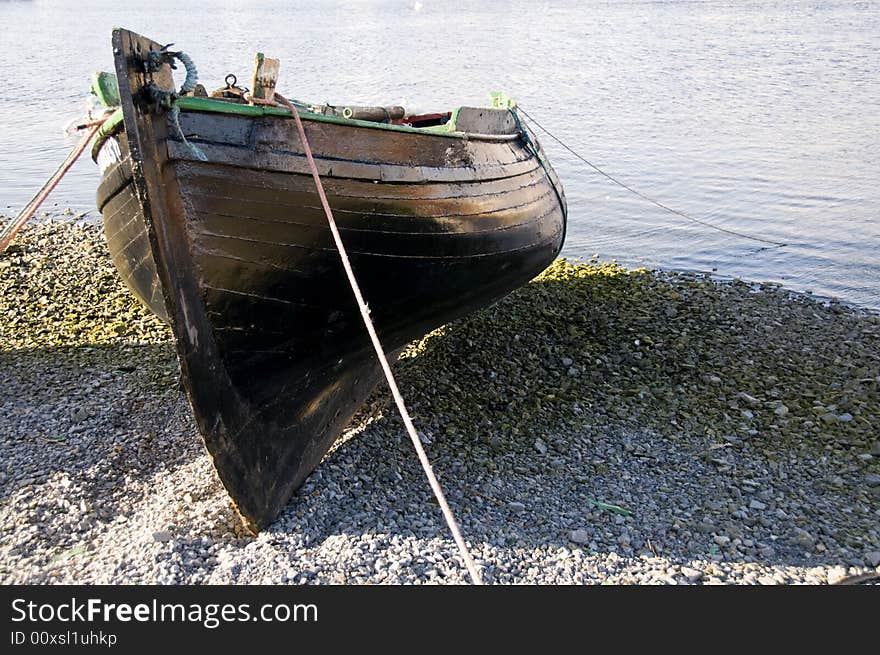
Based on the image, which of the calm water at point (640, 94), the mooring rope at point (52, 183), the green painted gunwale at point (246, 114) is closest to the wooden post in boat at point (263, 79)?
the green painted gunwale at point (246, 114)

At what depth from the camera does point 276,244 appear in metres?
4.33

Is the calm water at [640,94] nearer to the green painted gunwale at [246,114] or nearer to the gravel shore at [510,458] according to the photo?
the gravel shore at [510,458]

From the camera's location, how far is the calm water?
38.5ft

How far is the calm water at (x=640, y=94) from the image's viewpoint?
1175 centimetres

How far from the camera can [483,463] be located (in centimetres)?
545

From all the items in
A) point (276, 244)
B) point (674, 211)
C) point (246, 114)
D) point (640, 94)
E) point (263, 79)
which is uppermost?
point (263, 79)

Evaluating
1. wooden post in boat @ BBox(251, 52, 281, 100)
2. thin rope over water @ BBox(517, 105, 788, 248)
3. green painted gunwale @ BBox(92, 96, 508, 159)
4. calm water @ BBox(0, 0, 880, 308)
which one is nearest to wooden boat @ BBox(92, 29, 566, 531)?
green painted gunwale @ BBox(92, 96, 508, 159)

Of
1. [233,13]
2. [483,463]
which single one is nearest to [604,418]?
[483,463]

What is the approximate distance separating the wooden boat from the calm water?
6025 millimetres

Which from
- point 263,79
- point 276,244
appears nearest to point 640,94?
point 263,79

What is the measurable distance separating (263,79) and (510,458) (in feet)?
Answer: 9.76

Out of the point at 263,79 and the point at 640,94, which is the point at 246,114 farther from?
the point at 640,94

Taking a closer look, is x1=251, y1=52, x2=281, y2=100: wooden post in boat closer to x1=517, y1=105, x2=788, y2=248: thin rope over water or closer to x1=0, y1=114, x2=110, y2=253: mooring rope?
x1=0, y1=114, x2=110, y2=253: mooring rope

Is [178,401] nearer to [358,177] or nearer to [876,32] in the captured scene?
[358,177]
